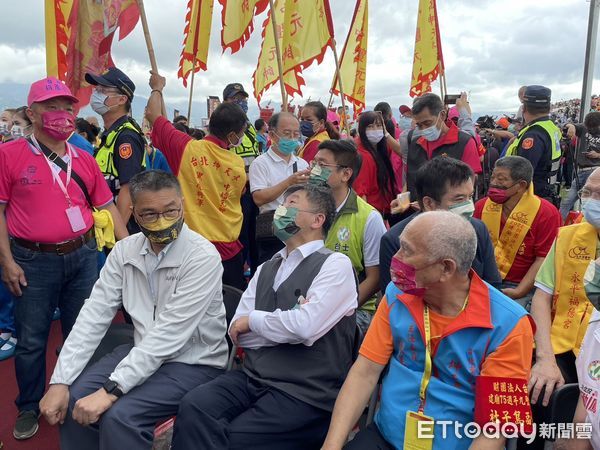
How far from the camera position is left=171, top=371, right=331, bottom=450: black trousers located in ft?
6.61

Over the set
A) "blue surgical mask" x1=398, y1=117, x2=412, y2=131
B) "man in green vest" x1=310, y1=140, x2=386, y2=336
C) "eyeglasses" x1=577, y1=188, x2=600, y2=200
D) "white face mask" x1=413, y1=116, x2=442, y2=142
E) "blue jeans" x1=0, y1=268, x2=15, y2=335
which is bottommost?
"blue jeans" x1=0, y1=268, x2=15, y2=335

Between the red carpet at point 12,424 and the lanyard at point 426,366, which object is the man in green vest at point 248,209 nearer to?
the red carpet at point 12,424

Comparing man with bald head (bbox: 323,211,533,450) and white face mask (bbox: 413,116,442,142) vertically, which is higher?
white face mask (bbox: 413,116,442,142)

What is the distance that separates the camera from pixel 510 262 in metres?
3.29

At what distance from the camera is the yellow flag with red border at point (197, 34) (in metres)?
5.46

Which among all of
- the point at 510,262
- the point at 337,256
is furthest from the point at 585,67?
the point at 337,256

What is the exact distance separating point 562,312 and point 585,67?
9702 millimetres

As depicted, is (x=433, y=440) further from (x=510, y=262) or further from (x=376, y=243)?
(x=510, y=262)

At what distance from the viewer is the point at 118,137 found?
3490 millimetres

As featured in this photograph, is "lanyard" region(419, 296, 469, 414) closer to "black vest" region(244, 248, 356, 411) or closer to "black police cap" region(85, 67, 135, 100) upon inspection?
"black vest" region(244, 248, 356, 411)

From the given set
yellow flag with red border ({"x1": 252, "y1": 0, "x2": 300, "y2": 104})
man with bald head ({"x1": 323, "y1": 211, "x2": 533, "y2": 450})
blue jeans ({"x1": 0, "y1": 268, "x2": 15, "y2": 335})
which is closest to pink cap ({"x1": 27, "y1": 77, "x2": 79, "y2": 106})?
blue jeans ({"x1": 0, "y1": 268, "x2": 15, "y2": 335})

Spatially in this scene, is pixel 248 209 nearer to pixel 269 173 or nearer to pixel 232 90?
pixel 269 173

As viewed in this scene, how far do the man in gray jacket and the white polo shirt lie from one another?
4.77ft

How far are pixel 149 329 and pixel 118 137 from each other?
1.66 m
